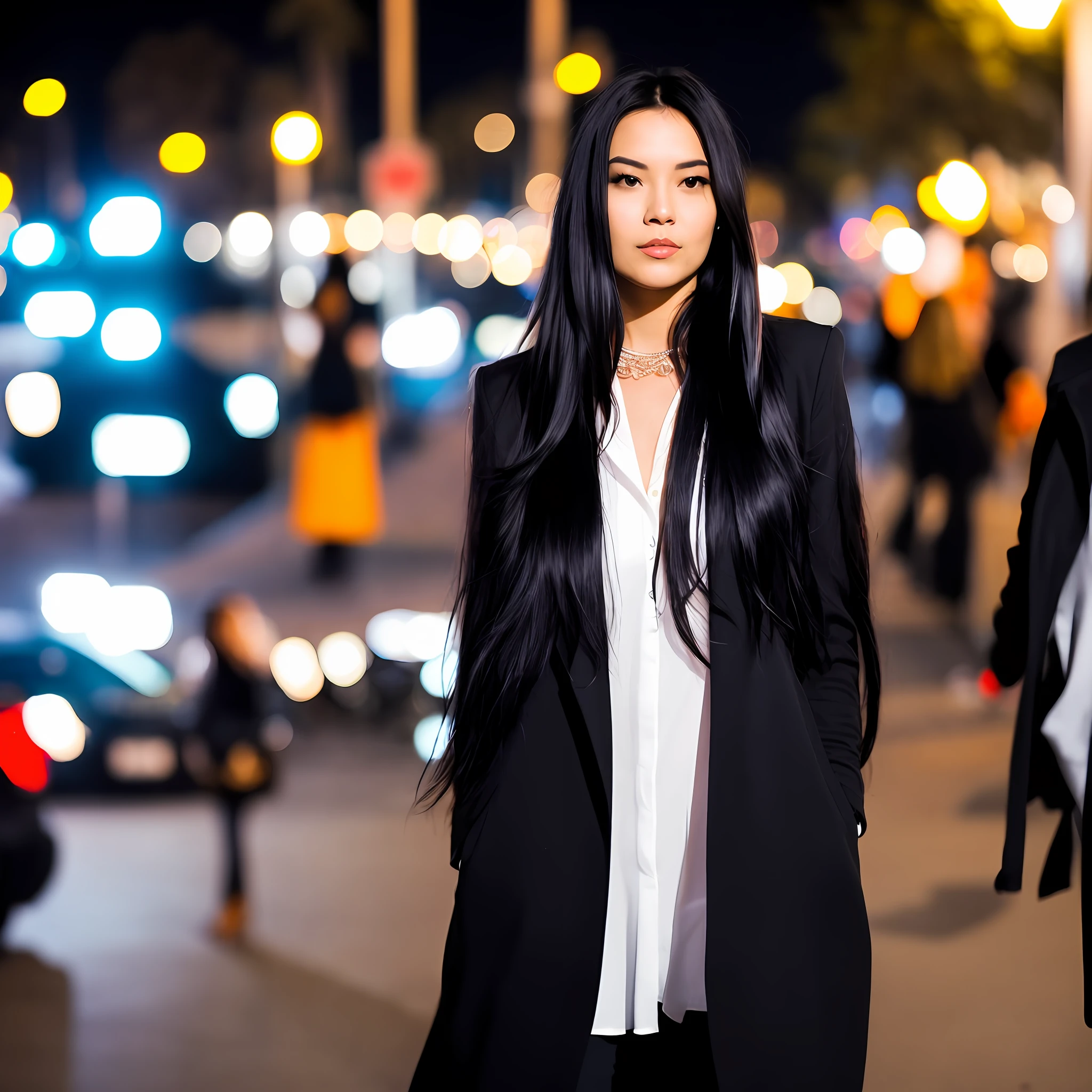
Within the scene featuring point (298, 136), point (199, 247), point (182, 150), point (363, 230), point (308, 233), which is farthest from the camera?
point (363, 230)

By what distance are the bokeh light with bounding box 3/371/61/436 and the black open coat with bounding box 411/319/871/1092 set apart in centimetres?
1533

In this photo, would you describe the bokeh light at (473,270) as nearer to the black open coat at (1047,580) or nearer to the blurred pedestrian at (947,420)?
the blurred pedestrian at (947,420)

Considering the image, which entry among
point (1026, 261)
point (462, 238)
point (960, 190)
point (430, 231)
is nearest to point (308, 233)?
point (960, 190)

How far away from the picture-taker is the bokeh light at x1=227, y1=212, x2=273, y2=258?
2506 cm

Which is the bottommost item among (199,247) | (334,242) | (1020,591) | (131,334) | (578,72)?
(1020,591)

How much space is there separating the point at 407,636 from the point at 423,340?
1871cm

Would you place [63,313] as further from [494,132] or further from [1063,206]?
[494,132]

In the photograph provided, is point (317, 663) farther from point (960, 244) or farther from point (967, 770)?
point (960, 244)

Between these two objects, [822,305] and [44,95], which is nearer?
[44,95]

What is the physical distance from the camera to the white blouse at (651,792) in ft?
7.94

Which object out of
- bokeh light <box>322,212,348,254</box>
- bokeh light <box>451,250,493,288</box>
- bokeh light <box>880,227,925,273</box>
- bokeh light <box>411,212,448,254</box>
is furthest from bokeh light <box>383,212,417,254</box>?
bokeh light <box>411,212,448,254</box>

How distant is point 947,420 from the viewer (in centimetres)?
1019

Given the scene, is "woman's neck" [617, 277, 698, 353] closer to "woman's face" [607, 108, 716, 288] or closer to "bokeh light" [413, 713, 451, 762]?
"woman's face" [607, 108, 716, 288]

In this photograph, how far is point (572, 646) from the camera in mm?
2418
